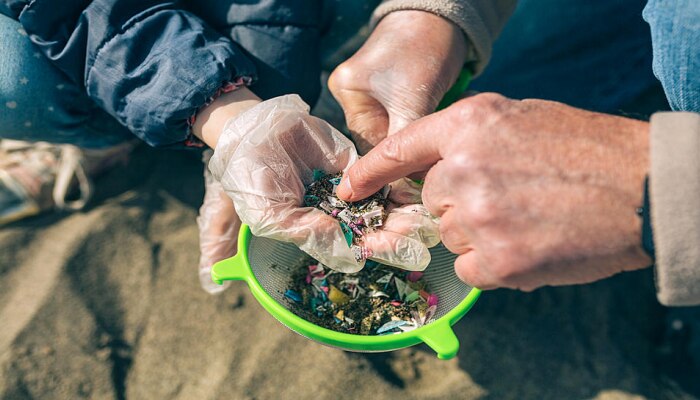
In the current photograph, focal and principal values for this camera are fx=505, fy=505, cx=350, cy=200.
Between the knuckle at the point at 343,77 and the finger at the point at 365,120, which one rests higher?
the knuckle at the point at 343,77

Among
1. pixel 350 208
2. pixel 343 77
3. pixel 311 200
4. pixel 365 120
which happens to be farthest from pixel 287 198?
pixel 343 77

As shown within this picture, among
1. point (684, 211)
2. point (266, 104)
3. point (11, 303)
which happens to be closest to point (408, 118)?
point (266, 104)

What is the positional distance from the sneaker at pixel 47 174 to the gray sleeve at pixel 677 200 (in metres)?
2.36

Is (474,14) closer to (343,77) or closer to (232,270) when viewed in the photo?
(343,77)

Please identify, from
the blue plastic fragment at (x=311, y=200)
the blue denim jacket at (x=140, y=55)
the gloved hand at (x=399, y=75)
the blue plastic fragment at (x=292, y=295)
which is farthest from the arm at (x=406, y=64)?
the blue plastic fragment at (x=292, y=295)

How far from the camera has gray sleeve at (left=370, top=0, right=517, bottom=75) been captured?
1.99m

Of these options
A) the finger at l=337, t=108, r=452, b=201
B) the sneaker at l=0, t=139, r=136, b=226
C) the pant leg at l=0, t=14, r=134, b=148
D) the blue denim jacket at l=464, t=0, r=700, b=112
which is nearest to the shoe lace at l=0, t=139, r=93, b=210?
the sneaker at l=0, t=139, r=136, b=226

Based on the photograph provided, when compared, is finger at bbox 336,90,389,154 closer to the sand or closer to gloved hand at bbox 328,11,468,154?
gloved hand at bbox 328,11,468,154

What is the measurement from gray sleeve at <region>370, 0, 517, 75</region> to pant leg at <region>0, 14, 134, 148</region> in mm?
1282

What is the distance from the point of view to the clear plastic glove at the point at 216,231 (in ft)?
7.17

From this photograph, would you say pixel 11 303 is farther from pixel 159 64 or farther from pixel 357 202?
pixel 357 202

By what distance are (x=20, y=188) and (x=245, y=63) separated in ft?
4.63

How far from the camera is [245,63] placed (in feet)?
6.22

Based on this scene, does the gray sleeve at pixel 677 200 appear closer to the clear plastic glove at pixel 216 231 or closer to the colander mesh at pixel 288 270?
the colander mesh at pixel 288 270
